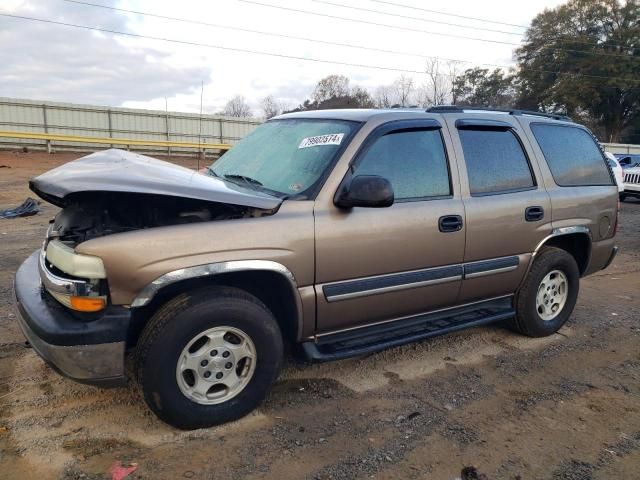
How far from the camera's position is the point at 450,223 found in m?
3.74

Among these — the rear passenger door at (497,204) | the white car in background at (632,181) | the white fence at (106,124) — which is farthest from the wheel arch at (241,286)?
the white fence at (106,124)

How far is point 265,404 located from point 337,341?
0.62 m

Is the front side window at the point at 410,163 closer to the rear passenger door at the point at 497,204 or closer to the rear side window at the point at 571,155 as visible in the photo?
the rear passenger door at the point at 497,204

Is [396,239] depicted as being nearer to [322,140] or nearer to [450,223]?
[450,223]

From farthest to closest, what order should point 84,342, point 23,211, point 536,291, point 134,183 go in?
point 23,211, point 536,291, point 134,183, point 84,342

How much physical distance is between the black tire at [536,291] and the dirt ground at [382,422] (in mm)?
185

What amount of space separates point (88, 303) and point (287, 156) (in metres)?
1.69

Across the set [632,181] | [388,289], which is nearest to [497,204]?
[388,289]

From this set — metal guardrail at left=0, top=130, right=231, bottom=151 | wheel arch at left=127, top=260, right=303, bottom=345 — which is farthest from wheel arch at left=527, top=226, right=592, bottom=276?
metal guardrail at left=0, top=130, right=231, bottom=151

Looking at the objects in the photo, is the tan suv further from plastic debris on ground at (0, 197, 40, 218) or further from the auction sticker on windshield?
plastic debris on ground at (0, 197, 40, 218)

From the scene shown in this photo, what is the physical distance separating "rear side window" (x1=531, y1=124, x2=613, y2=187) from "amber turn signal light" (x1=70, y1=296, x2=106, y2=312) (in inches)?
147

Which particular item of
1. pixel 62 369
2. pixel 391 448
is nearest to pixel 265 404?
pixel 391 448

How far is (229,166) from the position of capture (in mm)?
4133

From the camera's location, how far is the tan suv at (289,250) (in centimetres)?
273
